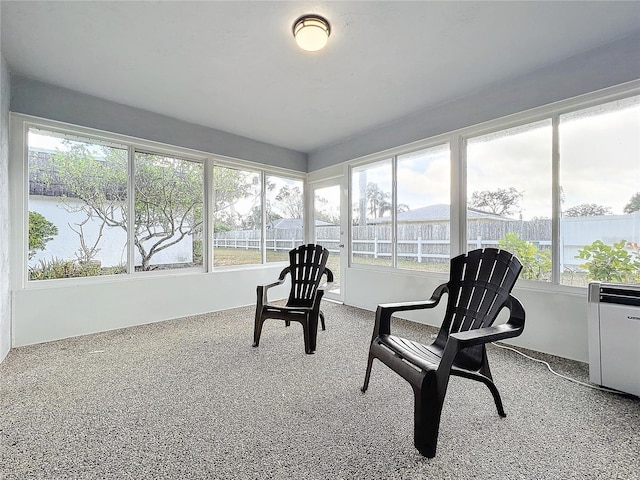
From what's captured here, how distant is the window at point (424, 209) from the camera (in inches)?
137

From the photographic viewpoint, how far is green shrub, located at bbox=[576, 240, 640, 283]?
2285mm

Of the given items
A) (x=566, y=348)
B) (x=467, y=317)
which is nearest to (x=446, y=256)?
(x=566, y=348)

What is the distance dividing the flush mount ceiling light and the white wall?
8.39 ft

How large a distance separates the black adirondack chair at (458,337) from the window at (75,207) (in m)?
3.28

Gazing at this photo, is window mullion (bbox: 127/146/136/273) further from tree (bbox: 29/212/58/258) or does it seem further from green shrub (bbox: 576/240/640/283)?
green shrub (bbox: 576/240/640/283)

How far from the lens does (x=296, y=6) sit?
194 cm

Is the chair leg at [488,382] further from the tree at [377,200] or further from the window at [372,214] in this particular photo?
the tree at [377,200]

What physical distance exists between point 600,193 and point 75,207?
5166mm

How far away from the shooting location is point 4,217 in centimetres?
258

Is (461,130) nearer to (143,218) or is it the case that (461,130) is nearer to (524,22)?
(524,22)

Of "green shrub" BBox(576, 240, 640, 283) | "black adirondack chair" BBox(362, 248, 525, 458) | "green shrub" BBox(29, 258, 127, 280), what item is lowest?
"black adirondack chair" BBox(362, 248, 525, 458)

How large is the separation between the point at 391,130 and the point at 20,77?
4.10 m

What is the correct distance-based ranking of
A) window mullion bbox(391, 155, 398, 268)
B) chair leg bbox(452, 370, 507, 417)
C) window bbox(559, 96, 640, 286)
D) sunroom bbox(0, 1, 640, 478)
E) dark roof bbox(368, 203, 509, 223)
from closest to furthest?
chair leg bbox(452, 370, 507, 417)
sunroom bbox(0, 1, 640, 478)
window bbox(559, 96, 640, 286)
dark roof bbox(368, 203, 509, 223)
window mullion bbox(391, 155, 398, 268)

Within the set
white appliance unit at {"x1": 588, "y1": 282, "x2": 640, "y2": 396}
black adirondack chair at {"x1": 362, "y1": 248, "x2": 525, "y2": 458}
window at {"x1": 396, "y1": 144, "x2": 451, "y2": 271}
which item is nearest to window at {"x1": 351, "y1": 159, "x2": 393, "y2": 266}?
window at {"x1": 396, "y1": 144, "x2": 451, "y2": 271}
